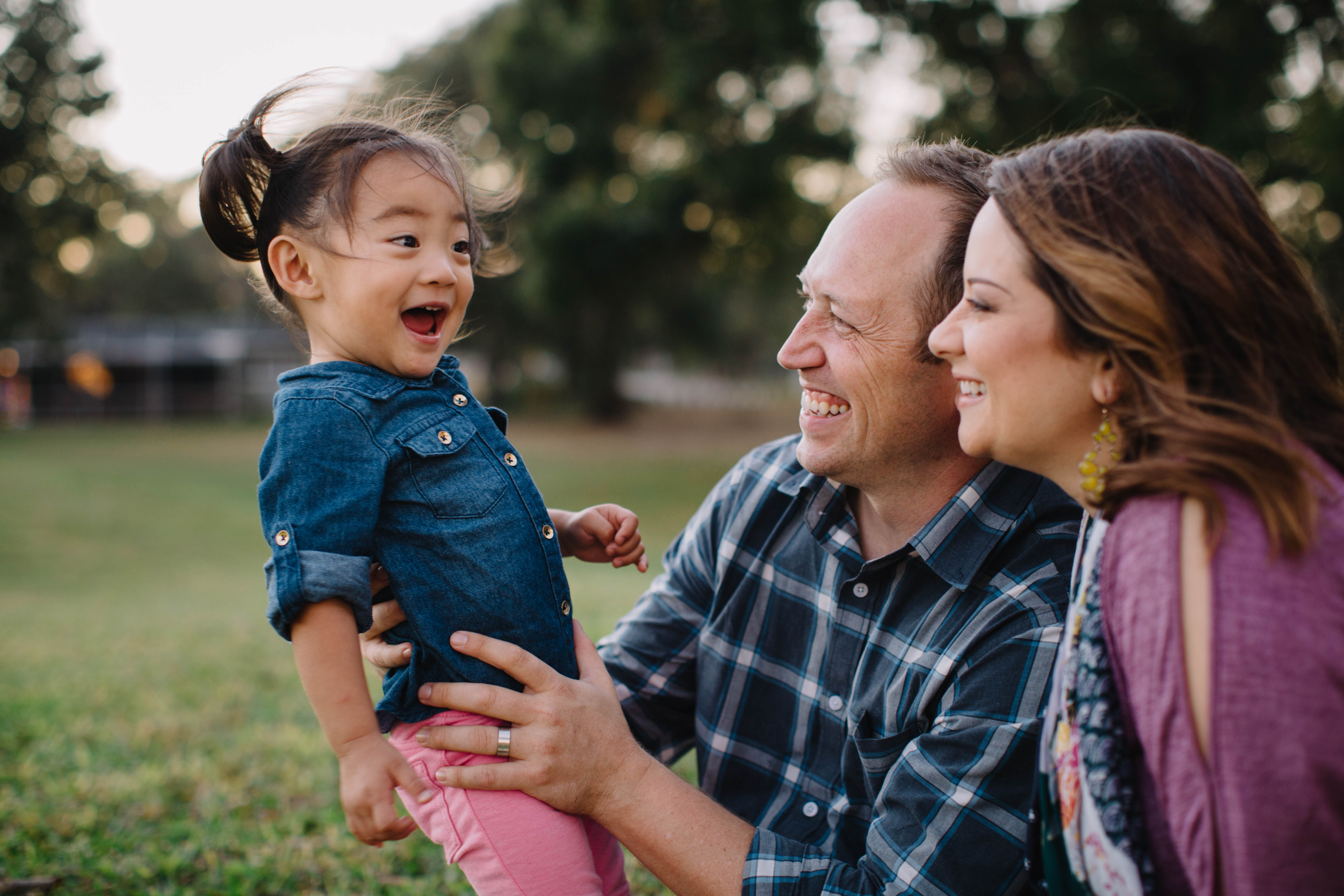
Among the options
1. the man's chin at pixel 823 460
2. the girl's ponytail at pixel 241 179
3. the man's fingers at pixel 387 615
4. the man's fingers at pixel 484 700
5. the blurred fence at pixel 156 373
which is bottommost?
the blurred fence at pixel 156 373

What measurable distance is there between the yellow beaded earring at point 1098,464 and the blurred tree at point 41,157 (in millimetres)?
23041

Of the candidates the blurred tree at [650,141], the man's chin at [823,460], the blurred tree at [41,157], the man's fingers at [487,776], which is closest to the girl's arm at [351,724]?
the man's fingers at [487,776]

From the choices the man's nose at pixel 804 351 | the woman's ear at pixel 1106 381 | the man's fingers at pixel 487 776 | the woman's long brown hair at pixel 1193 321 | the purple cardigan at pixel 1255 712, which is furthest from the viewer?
the man's nose at pixel 804 351

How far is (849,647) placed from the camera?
2086 millimetres

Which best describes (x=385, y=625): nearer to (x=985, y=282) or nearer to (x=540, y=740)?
(x=540, y=740)

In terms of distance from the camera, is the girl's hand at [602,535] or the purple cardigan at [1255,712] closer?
the purple cardigan at [1255,712]

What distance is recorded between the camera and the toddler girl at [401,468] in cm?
171

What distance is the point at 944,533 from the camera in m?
1.97

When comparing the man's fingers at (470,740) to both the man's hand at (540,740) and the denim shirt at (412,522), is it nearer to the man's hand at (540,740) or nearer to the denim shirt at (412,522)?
the man's hand at (540,740)

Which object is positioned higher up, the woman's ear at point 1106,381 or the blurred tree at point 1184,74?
the blurred tree at point 1184,74

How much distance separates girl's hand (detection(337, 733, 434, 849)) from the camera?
1.56 m

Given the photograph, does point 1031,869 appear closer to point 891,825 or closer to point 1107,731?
point 891,825

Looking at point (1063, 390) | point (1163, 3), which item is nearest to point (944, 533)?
point (1063, 390)

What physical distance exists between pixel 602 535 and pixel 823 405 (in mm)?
643
